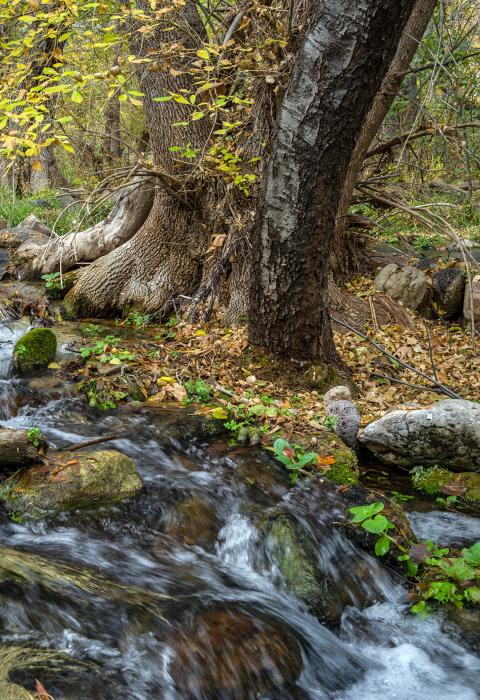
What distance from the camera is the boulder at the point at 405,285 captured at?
8672 mm

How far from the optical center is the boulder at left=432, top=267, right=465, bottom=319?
8836 mm

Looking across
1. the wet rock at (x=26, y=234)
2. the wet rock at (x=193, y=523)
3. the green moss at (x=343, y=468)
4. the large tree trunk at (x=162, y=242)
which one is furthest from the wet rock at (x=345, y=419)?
the wet rock at (x=26, y=234)

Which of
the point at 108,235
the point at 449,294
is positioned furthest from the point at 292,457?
the point at 108,235

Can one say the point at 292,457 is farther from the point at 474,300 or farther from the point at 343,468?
the point at 474,300

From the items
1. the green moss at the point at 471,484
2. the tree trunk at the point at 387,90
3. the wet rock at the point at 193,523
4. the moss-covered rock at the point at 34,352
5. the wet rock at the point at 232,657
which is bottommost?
the wet rock at the point at 232,657

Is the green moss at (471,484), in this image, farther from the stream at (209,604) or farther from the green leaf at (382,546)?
the green leaf at (382,546)

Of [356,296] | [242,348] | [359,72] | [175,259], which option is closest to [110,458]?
[242,348]

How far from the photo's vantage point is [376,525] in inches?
156

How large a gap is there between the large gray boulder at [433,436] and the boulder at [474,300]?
11.3 feet

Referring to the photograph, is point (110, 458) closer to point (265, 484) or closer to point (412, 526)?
point (265, 484)

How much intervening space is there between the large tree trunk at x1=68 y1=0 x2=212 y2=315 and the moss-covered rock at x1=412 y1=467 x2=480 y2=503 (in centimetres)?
395

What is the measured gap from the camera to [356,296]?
8.53m

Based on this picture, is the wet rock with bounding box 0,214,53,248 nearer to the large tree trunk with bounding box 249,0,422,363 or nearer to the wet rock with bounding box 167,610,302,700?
the large tree trunk with bounding box 249,0,422,363

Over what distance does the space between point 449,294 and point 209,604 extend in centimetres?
656
